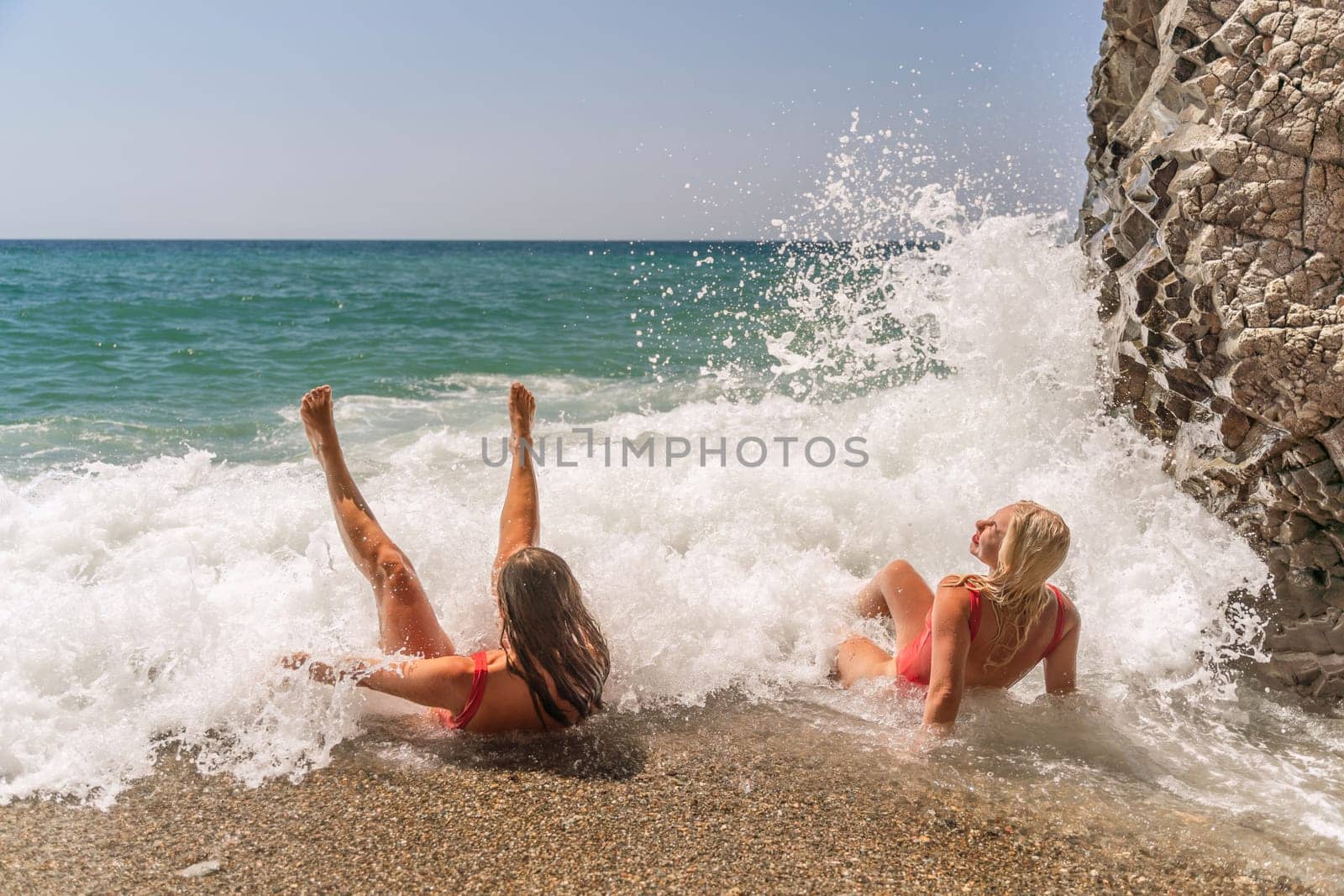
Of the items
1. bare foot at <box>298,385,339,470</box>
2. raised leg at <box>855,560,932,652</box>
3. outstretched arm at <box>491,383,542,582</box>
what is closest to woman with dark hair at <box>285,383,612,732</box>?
outstretched arm at <box>491,383,542,582</box>

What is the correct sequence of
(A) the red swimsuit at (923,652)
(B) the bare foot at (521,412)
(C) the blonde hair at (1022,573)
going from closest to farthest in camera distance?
(C) the blonde hair at (1022,573)
(A) the red swimsuit at (923,652)
(B) the bare foot at (521,412)

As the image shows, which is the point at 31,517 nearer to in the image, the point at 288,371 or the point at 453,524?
the point at 453,524

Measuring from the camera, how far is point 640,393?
35.2 ft

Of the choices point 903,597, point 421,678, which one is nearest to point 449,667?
point 421,678

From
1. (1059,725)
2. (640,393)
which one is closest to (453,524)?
(1059,725)

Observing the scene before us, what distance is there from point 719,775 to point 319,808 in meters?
1.34

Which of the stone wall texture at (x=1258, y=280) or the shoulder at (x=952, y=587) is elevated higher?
the stone wall texture at (x=1258, y=280)

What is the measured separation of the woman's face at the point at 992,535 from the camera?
133 inches

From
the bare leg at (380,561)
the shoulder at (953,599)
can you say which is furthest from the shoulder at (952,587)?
the bare leg at (380,561)

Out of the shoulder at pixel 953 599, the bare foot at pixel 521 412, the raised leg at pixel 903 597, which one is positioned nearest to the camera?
the shoulder at pixel 953 599

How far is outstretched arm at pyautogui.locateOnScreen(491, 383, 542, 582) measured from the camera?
4.09 metres

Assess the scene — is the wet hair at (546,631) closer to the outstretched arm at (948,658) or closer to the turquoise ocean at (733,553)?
the turquoise ocean at (733,553)

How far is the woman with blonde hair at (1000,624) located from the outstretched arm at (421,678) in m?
1.70

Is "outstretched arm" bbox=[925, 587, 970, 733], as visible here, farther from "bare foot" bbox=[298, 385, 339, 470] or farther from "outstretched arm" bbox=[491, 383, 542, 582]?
"bare foot" bbox=[298, 385, 339, 470]
